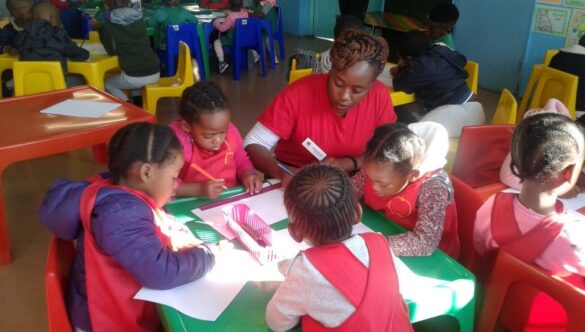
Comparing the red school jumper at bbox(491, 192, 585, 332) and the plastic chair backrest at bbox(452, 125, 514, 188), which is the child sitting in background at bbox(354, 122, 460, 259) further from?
the plastic chair backrest at bbox(452, 125, 514, 188)

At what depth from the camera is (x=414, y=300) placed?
4.04ft

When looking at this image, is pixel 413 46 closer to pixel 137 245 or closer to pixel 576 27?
pixel 576 27

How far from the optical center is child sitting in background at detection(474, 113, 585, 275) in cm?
138

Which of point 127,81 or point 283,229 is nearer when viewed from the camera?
point 283,229

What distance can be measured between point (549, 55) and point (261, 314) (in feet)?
12.4

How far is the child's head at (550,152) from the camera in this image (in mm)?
1450

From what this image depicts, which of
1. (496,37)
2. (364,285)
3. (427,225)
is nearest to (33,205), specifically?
(427,225)

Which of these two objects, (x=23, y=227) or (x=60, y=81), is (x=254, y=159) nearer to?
(x=23, y=227)

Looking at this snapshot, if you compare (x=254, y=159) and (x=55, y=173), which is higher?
(x=254, y=159)

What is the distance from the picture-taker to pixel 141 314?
1312 millimetres

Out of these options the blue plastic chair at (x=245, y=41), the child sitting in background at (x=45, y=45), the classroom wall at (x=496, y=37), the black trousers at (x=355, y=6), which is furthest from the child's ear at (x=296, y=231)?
the black trousers at (x=355, y=6)

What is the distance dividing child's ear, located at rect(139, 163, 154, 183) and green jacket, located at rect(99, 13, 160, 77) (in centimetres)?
320

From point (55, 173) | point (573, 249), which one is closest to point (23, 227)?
point (55, 173)

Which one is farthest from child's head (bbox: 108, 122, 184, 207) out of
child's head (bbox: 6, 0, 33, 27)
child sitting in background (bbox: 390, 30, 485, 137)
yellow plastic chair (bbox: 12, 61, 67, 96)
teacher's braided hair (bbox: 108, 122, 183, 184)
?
child's head (bbox: 6, 0, 33, 27)
